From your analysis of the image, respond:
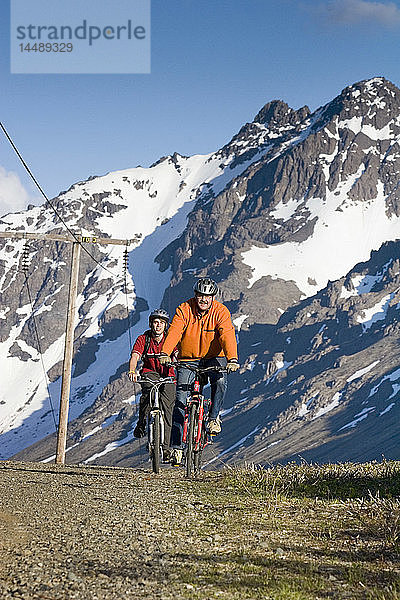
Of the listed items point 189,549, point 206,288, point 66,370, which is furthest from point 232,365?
point 66,370

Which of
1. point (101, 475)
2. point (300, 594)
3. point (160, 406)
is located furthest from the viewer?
point (101, 475)

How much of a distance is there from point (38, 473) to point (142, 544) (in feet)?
29.3

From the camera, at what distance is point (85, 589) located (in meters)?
5.42

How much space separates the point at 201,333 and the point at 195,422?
5.23ft

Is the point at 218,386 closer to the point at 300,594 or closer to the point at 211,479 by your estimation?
the point at 211,479

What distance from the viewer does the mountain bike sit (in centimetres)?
1314

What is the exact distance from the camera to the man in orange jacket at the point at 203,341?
11922 mm

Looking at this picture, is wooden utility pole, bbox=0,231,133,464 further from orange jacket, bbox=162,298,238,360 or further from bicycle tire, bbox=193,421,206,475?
orange jacket, bbox=162,298,238,360

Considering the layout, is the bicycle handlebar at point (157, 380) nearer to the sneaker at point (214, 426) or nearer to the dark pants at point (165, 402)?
the dark pants at point (165, 402)

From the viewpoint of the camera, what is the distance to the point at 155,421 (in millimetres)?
13125

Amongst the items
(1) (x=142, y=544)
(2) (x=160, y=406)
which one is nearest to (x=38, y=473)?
(2) (x=160, y=406)

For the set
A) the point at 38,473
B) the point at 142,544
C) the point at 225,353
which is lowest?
the point at 38,473

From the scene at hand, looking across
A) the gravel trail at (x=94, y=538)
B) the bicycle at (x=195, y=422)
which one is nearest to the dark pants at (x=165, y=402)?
the bicycle at (x=195, y=422)

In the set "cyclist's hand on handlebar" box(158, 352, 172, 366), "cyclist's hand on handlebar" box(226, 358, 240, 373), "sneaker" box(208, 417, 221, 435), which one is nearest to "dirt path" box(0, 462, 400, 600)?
"sneaker" box(208, 417, 221, 435)
